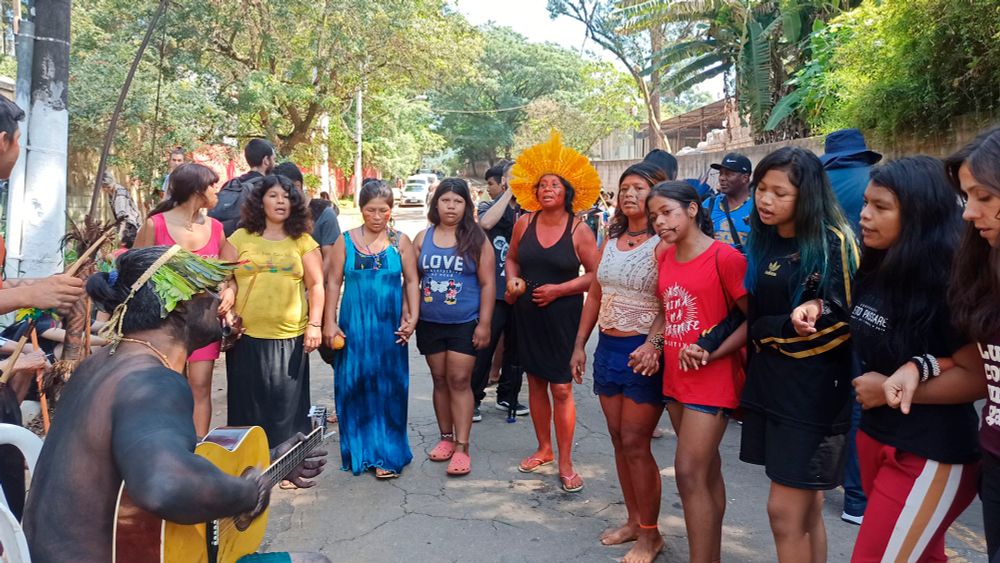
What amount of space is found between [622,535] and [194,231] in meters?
3.03

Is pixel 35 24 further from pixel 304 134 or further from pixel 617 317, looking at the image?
pixel 304 134

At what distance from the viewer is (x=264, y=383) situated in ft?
14.3

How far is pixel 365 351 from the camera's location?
4676mm

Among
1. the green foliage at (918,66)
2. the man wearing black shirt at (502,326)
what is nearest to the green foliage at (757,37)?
the green foliage at (918,66)

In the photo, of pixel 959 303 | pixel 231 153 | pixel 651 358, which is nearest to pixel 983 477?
pixel 959 303

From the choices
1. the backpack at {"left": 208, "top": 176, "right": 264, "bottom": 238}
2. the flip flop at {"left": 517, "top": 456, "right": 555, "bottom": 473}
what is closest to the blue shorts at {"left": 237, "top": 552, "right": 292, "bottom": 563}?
the flip flop at {"left": 517, "top": 456, "right": 555, "bottom": 473}

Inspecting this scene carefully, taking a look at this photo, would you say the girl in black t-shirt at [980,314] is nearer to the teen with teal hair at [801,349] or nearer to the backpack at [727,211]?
the teen with teal hair at [801,349]

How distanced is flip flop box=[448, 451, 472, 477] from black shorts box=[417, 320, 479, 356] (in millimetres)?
669

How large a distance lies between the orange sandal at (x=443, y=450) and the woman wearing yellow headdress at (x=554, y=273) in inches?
27.9

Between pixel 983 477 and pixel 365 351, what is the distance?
3440 mm

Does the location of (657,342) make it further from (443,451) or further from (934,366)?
(443,451)

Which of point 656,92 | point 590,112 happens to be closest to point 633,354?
point 656,92

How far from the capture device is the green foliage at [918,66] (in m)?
6.04

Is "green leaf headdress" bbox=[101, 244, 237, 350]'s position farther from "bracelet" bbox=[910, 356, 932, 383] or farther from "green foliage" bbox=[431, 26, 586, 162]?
"green foliage" bbox=[431, 26, 586, 162]
